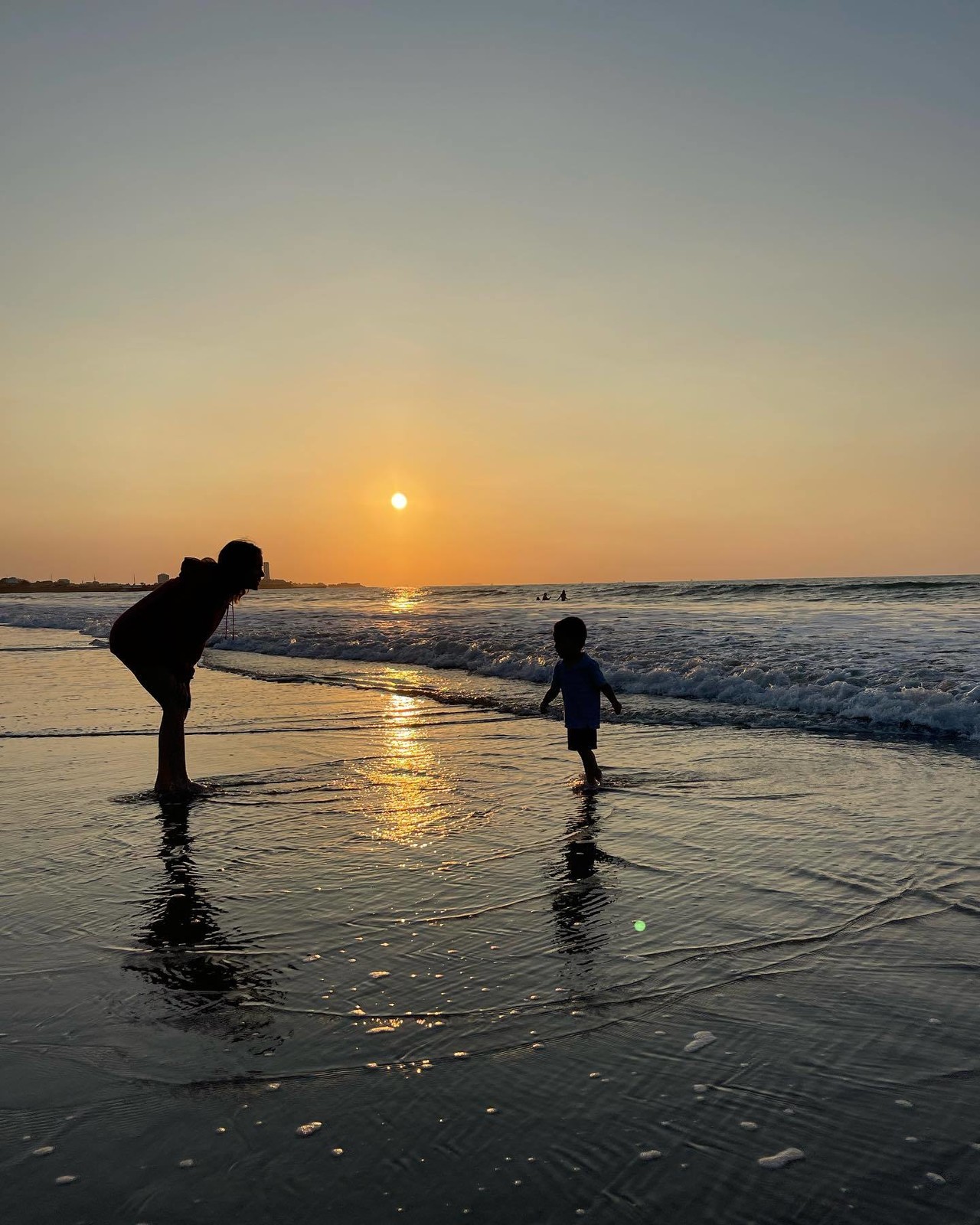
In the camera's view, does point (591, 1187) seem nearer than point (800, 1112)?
Yes

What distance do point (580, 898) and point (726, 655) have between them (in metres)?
12.2

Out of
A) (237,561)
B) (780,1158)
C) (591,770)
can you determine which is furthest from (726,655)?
(780,1158)

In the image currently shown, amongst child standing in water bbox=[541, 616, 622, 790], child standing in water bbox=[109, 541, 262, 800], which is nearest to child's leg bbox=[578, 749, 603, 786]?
child standing in water bbox=[541, 616, 622, 790]

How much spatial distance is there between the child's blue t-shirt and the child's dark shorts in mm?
43

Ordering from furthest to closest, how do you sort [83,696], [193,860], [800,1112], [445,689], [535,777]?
[445,689], [83,696], [535,777], [193,860], [800,1112]

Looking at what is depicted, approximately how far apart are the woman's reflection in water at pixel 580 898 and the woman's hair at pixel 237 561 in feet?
10.1

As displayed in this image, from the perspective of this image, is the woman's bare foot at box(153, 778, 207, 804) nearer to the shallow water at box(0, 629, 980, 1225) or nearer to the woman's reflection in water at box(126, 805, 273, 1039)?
the shallow water at box(0, 629, 980, 1225)

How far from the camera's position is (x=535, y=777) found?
8.12 meters

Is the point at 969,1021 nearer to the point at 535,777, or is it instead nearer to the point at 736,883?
the point at 736,883

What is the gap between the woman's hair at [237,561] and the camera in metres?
7.33

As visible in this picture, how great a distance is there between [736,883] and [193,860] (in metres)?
2.99

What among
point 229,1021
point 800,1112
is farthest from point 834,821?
point 229,1021

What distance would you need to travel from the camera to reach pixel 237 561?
7340mm

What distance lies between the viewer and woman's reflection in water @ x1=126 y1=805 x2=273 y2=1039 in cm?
337
